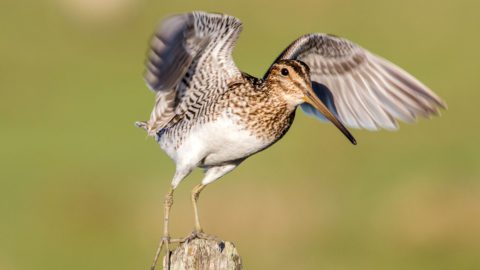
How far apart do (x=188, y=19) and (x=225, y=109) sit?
73 centimetres

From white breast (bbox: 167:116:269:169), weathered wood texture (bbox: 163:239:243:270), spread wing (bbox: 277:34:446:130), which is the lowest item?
weathered wood texture (bbox: 163:239:243:270)

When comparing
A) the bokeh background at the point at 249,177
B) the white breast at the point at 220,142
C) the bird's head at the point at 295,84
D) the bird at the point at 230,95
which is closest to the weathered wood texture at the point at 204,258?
the bird at the point at 230,95

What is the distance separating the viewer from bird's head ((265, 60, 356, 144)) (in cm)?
788

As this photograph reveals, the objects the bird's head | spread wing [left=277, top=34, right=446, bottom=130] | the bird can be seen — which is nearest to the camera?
the bird

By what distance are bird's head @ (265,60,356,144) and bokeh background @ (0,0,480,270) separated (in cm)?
359

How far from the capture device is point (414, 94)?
8.41 m

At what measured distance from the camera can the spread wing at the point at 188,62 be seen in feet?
24.4

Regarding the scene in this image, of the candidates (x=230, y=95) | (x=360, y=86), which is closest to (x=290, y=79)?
(x=230, y=95)

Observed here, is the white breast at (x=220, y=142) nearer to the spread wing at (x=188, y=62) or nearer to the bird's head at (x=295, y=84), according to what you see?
the spread wing at (x=188, y=62)

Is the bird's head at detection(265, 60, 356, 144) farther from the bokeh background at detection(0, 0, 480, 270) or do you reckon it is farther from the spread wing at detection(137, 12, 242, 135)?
the bokeh background at detection(0, 0, 480, 270)

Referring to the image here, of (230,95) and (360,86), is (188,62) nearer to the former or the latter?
(230,95)

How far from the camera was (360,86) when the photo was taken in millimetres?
8688

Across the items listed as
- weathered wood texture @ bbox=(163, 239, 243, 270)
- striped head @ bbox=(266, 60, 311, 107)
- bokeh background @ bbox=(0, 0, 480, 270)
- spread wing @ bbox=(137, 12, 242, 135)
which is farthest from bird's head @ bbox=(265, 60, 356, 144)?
bokeh background @ bbox=(0, 0, 480, 270)

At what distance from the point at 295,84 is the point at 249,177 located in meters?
5.48
